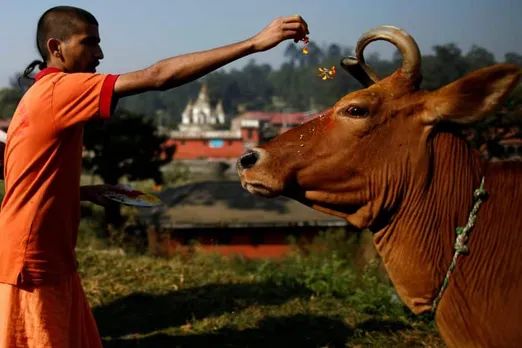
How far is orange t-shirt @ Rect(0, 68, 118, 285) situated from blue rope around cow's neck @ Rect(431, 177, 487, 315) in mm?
1599

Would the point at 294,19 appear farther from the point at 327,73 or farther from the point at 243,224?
the point at 243,224

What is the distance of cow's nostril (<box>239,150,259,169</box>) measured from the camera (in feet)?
9.76

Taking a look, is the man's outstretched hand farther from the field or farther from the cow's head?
the field

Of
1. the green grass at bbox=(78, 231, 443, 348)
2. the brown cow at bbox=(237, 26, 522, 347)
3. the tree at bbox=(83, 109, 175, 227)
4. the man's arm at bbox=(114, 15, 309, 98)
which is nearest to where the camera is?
the man's arm at bbox=(114, 15, 309, 98)

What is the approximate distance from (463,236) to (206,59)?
50.8 inches

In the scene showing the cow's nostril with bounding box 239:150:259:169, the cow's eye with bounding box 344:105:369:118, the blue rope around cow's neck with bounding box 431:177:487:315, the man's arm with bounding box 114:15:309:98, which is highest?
the man's arm with bounding box 114:15:309:98

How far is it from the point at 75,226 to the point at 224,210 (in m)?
18.6

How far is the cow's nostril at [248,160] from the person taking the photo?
9.76 feet

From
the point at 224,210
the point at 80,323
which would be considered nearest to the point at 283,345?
the point at 80,323

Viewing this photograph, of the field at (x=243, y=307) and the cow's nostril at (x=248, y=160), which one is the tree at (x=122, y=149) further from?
the cow's nostril at (x=248, y=160)

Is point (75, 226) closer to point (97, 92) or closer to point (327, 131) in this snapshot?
point (97, 92)

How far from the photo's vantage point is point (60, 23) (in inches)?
117

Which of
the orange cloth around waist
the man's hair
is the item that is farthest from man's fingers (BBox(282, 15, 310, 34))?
the orange cloth around waist

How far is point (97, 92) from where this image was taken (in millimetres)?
2674
